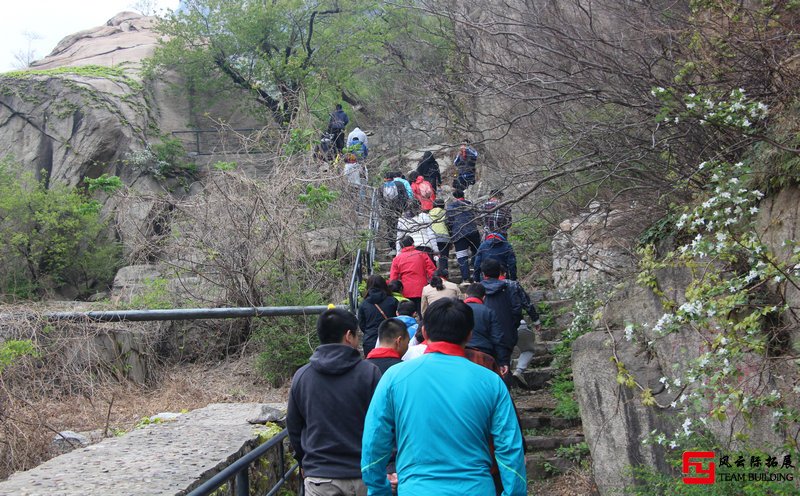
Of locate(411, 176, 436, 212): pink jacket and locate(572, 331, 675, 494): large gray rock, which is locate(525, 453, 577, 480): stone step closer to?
locate(572, 331, 675, 494): large gray rock

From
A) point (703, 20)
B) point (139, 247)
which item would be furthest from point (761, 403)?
point (139, 247)

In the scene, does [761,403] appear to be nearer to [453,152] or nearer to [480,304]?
[480,304]

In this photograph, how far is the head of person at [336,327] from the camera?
4414mm

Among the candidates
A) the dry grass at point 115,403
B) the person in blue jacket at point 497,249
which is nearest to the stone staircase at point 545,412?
the person in blue jacket at point 497,249

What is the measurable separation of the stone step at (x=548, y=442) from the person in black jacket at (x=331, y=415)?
4.59m

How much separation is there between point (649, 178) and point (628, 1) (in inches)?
92.4

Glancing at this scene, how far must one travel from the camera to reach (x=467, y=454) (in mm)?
3348

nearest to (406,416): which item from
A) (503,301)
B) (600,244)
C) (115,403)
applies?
(115,403)

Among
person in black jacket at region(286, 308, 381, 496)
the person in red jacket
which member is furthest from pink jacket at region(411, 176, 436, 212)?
person in black jacket at region(286, 308, 381, 496)

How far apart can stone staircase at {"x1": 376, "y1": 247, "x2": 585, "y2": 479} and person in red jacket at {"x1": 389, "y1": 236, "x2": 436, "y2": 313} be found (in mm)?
1661

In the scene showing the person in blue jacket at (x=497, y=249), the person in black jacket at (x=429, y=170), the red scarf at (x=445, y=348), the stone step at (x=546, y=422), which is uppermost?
the person in black jacket at (x=429, y=170)

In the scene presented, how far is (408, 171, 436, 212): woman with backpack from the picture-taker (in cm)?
1349

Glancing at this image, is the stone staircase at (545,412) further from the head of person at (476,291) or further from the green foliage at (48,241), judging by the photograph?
the green foliage at (48,241)

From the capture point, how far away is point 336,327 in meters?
4.42
